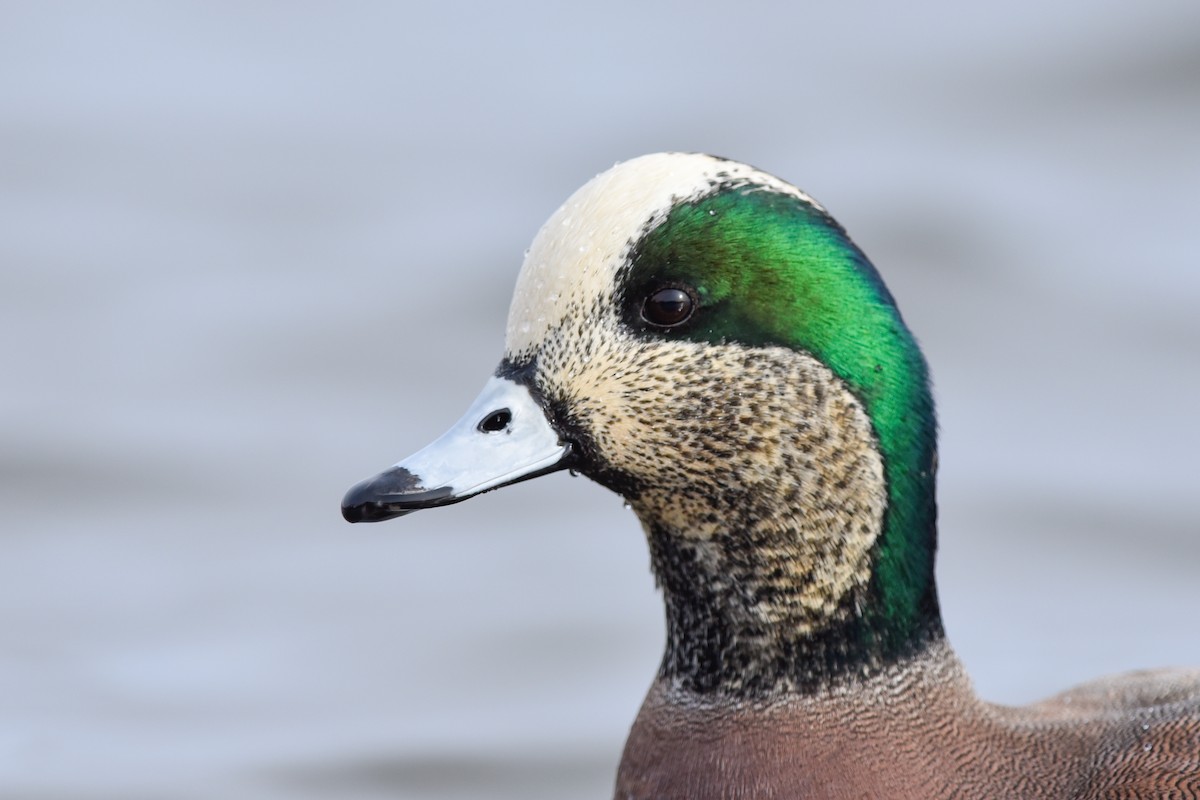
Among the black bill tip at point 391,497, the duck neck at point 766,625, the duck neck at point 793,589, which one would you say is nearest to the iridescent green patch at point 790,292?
the duck neck at point 793,589

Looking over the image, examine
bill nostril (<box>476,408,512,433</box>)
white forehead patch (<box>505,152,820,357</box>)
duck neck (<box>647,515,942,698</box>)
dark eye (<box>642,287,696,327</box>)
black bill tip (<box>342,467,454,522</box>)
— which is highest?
white forehead patch (<box>505,152,820,357</box>)

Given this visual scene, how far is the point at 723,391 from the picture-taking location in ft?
11.6

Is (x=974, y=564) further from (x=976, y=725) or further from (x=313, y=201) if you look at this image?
(x=313, y=201)

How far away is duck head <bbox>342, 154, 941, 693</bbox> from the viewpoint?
3492 millimetres

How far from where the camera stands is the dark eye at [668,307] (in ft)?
11.5

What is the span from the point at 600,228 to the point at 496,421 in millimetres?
350

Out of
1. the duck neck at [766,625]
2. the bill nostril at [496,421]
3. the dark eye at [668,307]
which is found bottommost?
the duck neck at [766,625]

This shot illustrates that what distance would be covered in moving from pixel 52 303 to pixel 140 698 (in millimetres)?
2138

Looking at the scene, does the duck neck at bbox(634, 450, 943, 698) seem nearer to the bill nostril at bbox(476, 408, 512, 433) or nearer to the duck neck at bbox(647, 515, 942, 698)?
the duck neck at bbox(647, 515, 942, 698)

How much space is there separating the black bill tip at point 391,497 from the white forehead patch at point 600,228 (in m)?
0.27

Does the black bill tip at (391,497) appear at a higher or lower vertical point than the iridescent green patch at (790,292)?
lower

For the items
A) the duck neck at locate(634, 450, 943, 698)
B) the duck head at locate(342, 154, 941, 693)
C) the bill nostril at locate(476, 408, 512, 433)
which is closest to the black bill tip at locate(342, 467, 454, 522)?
the duck head at locate(342, 154, 941, 693)

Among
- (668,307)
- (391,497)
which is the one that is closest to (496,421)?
(391,497)

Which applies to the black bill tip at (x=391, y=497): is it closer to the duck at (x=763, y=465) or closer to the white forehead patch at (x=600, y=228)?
the duck at (x=763, y=465)
